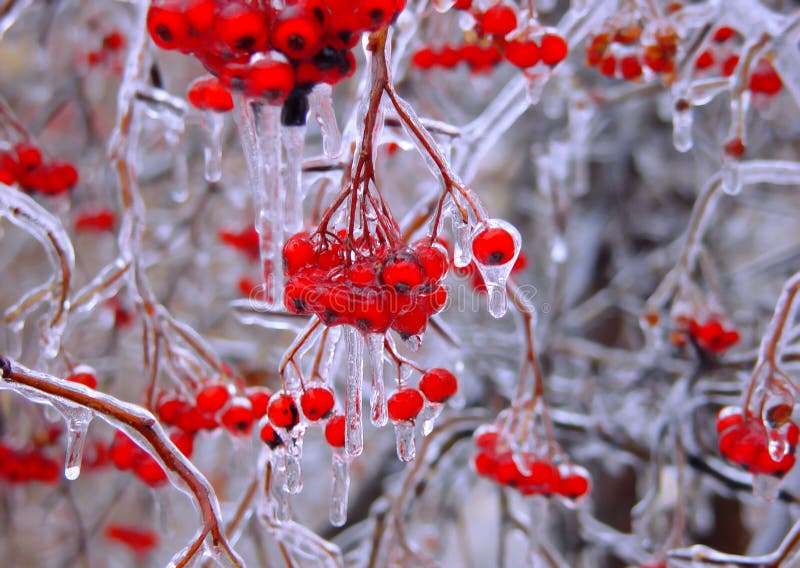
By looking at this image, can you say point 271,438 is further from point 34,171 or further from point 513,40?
point 34,171

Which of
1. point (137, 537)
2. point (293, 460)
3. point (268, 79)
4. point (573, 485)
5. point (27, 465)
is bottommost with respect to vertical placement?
point (137, 537)

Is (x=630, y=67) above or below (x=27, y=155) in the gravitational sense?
above

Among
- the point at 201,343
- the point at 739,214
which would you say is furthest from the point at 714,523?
the point at 201,343

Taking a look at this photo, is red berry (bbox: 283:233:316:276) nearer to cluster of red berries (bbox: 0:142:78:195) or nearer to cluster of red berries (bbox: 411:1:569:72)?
cluster of red berries (bbox: 411:1:569:72)

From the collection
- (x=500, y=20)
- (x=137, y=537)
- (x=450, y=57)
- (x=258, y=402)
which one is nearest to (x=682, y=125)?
(x=500, y=20)

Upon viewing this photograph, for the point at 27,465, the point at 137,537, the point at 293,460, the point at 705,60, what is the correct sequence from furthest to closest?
the point at 137,537 < the point at 27,465 < the point at 705,60 < the point at 293,460

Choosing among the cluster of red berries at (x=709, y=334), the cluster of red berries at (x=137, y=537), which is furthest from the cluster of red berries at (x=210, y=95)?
the cluster of red berries at (x=137, y=537)
